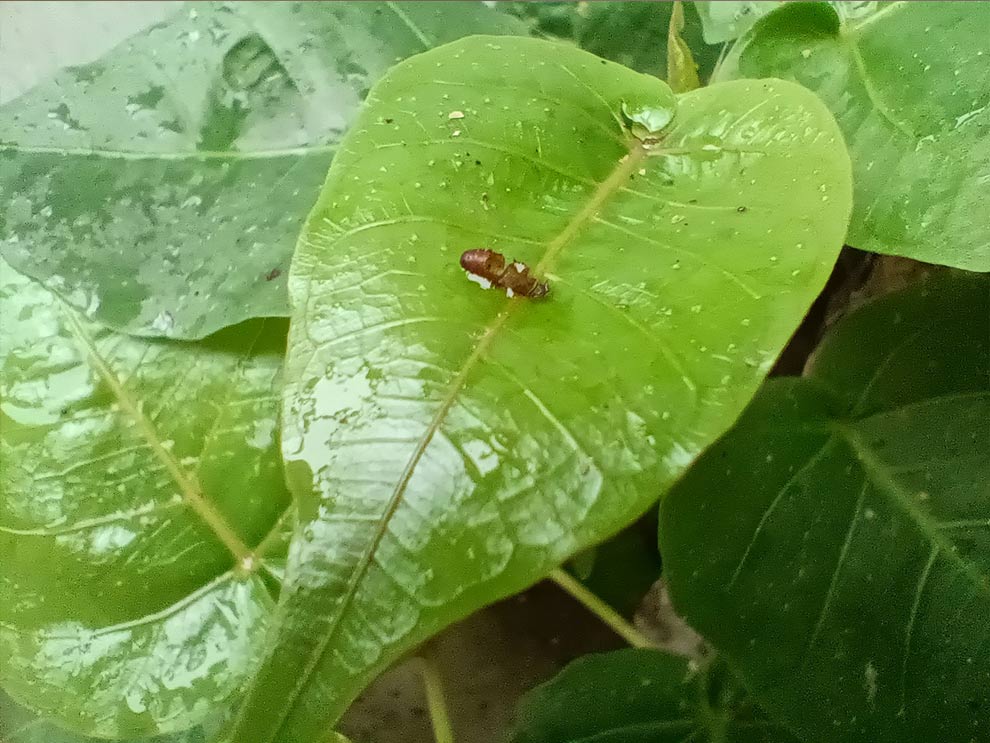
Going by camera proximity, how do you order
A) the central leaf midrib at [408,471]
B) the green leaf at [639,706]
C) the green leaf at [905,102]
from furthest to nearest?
the green leaf at [639,706] < the green leaf at [905,102] < the central leaf midrib at [408,471]

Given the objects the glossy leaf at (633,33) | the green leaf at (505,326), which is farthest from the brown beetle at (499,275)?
the glossy leaf at (633,33)

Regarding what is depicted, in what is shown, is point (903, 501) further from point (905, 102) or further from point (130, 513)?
point (130, 513)

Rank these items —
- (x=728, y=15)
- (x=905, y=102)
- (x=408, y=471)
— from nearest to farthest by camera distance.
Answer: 1. (x=408, y=471)
2. (x=905, y=102)
3. (x=728, y=15)

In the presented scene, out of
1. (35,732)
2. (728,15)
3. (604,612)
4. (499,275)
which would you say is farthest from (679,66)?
(35,732)

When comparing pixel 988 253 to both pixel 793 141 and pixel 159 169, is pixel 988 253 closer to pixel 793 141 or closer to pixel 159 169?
pixel 793 141

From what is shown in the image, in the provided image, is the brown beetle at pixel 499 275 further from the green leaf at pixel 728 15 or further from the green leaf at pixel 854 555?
the green leaf at pixel 728 15

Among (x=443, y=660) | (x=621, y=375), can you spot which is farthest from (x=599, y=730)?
(x=621, y=375)
